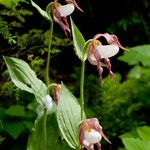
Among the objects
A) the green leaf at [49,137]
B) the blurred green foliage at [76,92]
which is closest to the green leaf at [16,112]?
the blurred green foliage at [76,92]

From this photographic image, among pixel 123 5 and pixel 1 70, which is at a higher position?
pixel 1 70

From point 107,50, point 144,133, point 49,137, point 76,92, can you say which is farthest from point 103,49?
point 76,92

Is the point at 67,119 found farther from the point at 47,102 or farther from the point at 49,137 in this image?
the point at 49,137

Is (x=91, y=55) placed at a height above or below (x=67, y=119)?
above

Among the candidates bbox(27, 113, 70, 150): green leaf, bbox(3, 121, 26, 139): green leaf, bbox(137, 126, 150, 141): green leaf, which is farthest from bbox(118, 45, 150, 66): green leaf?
bbox(27, 113, 70, 150): green leaf

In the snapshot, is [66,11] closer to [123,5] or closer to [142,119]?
[142,119]

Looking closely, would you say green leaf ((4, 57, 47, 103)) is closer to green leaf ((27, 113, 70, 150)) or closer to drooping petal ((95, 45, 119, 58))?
green leaf ((27, 113, 70, 150))

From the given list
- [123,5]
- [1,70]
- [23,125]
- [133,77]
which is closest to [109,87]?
[133,77]
